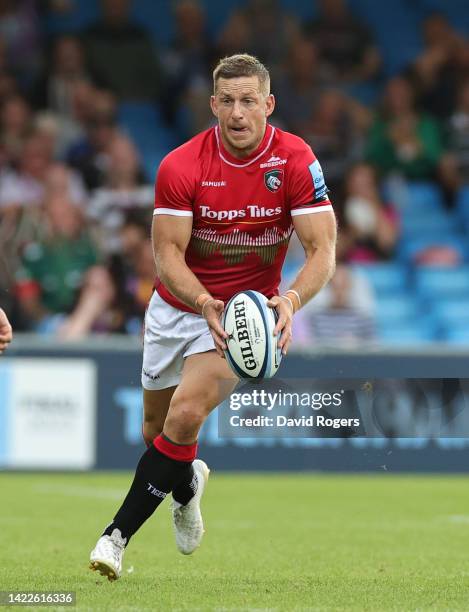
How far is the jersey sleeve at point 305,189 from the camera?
6641 mm

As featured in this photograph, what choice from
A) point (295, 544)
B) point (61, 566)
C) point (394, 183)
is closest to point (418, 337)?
point (394, 183)

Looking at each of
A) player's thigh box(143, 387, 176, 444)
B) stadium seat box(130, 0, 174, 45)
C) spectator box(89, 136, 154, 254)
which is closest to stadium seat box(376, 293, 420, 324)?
spectator box(89, 136, 154, 254)

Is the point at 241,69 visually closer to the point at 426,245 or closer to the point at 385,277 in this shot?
the point at 385,277

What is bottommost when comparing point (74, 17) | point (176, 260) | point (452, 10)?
point (176, 260)

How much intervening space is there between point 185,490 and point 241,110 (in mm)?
1890

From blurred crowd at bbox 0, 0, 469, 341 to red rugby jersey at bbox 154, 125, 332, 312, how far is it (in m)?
6.75

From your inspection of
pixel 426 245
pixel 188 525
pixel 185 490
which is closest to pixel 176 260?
pixel 185 490

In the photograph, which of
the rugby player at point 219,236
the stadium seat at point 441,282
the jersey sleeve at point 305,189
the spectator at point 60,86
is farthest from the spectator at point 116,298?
the jersey sleeve at point 305,189

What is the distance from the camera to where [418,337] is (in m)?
16.3

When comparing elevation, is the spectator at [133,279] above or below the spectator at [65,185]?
below

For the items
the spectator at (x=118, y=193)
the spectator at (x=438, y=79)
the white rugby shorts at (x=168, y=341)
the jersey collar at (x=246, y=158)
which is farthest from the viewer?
the spectator at (x=438, y=79)

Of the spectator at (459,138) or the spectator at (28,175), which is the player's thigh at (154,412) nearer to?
the spectator at (28,175)

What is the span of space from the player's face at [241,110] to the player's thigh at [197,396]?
100 cm

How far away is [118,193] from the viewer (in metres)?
15.6
